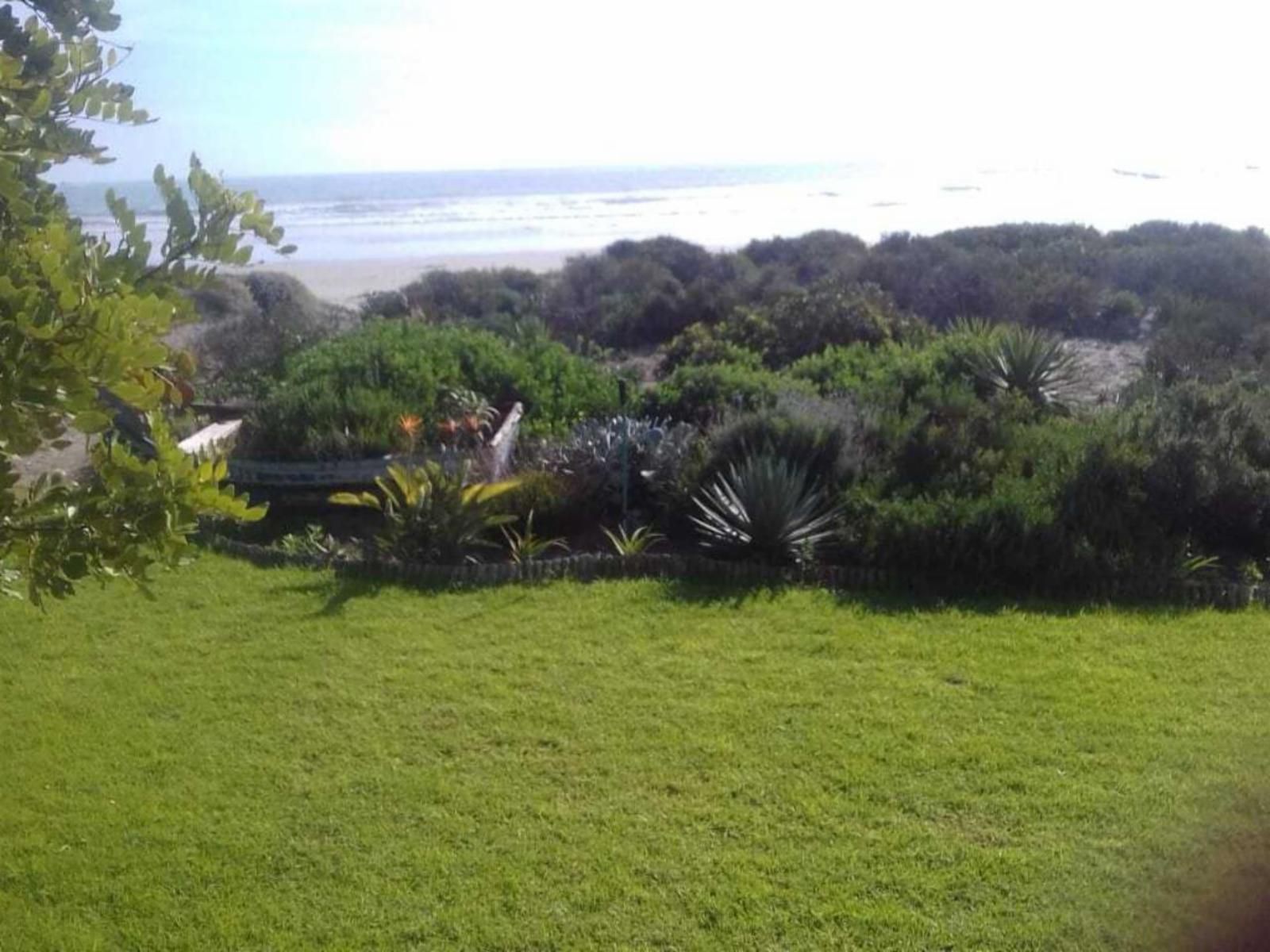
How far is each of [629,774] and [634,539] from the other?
3525 mm

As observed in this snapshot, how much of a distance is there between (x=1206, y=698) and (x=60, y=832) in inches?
204

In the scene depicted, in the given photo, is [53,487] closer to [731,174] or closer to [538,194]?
[538,194]

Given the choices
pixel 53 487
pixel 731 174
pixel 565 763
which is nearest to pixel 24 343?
pixel 53 487

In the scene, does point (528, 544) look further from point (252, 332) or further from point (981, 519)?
point (252, 332)

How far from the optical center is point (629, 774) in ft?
18.1

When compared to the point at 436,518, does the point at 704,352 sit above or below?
above

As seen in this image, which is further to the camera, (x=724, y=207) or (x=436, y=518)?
(x=724, y=207)

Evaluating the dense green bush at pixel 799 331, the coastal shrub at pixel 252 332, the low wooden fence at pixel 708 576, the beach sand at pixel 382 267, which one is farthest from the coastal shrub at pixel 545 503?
the beach sand at pixel 382 267

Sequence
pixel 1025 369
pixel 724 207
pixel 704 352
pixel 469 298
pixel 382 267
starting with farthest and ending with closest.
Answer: pixel 724 207 < pixel 382 267 < pixel 469 298 < pixel 704 352 < pixel 1025 369

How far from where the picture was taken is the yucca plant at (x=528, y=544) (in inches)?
352

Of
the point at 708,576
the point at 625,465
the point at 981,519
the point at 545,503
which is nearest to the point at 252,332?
the point at 545,503

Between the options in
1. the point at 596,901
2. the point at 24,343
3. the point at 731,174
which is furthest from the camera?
the point at 731,174

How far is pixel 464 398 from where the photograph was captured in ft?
38.8

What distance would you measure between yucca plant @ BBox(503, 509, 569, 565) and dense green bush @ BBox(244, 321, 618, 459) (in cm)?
209
